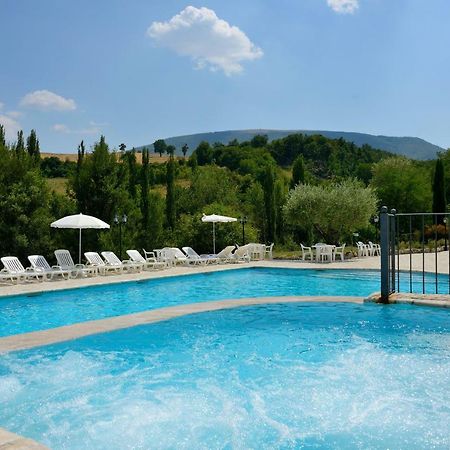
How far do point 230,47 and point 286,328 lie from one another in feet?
32.7

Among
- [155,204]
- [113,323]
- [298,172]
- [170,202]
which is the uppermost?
[298,172]

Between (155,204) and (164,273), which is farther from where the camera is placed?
(155,204)

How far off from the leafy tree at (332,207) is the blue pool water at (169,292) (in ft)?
18.4

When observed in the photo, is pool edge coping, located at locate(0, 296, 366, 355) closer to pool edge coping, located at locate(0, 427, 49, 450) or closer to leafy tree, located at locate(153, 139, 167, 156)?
pool edge coping, located at locate(0, 427, 49, 450)

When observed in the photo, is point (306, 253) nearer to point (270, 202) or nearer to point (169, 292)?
point (270, 202)

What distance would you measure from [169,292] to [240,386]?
7646 millimetres

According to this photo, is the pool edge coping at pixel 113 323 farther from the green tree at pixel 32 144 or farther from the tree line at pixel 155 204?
the green tree at pixel 32 144

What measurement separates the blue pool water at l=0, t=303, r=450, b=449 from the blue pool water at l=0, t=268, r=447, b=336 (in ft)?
9.04

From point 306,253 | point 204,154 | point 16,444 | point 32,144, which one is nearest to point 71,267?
point 32,144

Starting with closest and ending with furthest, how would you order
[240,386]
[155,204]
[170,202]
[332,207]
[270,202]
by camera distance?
[240,386]
[155,204]
[332,207]
[170,202]
[270,202]

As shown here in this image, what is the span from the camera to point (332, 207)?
22156mm

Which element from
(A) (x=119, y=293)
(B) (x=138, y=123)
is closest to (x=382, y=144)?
(B) (x=138, y=123)

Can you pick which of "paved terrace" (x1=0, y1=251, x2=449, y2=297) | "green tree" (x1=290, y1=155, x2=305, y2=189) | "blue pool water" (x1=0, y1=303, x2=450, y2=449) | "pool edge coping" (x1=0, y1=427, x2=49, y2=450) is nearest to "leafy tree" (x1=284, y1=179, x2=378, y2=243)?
"paved terrace" (x1=0, y1=251, x2=449, y2=297)

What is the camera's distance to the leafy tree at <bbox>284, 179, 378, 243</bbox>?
22.1 metres
